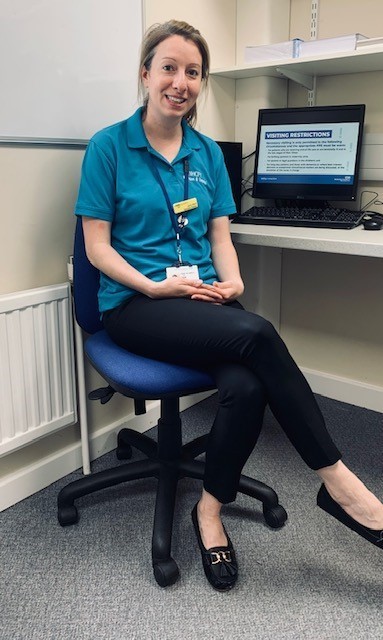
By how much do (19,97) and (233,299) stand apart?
0.78m

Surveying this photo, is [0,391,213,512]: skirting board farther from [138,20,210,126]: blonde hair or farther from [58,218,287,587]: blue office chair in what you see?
[138,20,210,126]: blonde hair

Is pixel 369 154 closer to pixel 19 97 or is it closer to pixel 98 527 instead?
pixel 19 97

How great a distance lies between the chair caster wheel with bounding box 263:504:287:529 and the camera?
152 cm

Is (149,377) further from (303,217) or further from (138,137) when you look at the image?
(303,217)

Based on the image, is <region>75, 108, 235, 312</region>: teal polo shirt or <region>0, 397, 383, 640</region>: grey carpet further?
<region>75, 108, 235, 312</region>: teal polo shirt

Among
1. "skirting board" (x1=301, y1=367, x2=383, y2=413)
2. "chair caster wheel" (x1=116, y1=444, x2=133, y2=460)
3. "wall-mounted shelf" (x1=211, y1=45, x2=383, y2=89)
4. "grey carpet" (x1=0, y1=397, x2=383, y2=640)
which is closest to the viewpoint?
"grey carpet" (x1=0, y1=397, x2=383, y2=640)

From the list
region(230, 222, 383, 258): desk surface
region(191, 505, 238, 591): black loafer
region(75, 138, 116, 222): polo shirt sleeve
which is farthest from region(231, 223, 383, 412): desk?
region(191, 505, 238, 591): black loafer

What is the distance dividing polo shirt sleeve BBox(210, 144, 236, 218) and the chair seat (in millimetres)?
527

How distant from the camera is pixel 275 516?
1521mm

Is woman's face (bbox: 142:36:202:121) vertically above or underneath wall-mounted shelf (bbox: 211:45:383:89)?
underneath

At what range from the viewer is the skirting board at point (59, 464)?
163 cm

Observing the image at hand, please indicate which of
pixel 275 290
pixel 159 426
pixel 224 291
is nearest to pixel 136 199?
pixel 224 291

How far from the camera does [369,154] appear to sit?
6.73 feet

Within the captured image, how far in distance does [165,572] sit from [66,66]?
136 cm
